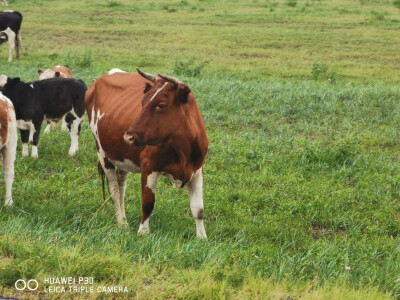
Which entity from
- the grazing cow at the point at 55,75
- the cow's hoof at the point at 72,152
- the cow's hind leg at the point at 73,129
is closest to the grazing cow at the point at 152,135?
the cow's hoof at the point at 72,152

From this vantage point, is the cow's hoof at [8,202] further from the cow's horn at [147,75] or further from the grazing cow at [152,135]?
the cow's horn at [147,75]

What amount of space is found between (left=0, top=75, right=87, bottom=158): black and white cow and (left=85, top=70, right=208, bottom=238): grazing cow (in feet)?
10.3

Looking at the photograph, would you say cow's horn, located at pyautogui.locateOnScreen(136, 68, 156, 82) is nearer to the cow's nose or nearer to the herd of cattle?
the herd of cattle

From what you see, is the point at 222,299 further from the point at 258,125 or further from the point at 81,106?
the point at 258,125

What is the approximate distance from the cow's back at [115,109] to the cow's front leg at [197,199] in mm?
664

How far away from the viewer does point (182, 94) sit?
18.1 feet

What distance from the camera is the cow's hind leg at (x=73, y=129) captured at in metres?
9.58

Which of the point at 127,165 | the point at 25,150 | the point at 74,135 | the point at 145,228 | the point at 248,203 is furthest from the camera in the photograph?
the point at 74,135

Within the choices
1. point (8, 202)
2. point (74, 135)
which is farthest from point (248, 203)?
point (74, 135)

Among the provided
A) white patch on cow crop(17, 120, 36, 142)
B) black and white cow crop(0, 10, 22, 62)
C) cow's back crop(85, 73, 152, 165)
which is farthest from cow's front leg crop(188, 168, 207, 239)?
black and white cow crop(0, 10, 22, 62)

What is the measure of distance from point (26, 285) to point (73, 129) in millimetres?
5989

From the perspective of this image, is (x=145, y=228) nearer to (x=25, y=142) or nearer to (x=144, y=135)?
(x=144, y=135)

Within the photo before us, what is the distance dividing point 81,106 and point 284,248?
5.40 meters

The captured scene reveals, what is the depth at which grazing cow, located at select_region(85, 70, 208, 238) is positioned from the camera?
542 centimetres
